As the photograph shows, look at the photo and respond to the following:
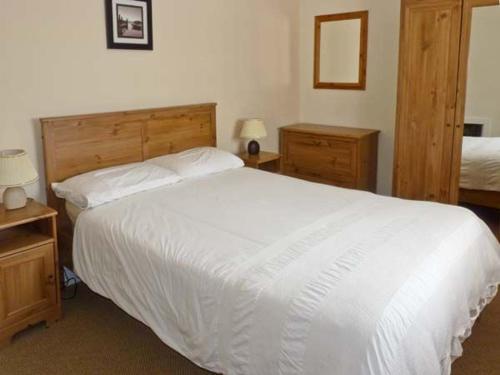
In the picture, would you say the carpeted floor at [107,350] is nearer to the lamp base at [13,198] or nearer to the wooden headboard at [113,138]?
the wooden headboard at [113,138]

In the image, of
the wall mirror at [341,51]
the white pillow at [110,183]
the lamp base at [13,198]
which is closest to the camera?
the lamp base at [13,198]

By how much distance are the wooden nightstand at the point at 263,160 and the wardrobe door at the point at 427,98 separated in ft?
3.35

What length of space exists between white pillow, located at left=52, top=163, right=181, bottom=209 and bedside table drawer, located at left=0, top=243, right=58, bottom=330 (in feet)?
1.07

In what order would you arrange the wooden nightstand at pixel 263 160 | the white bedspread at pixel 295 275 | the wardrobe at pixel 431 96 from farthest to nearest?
1. the wooden nightstand at pixel 263 160
2. the wardrobe at pixel 431 96
3. the white bedspread at pixel 295 275

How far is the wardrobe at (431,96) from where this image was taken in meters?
3.33

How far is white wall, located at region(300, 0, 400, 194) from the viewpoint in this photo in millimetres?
4012

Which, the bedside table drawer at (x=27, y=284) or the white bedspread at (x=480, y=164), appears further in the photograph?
the white bedspread at (x=480, y=164)

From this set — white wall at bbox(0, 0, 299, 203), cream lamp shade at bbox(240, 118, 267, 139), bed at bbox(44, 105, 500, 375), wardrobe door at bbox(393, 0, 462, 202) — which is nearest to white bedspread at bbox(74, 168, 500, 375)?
bed at bbox(44, 105, 500, 375)

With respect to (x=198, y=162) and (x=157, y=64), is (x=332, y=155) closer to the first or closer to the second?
(x=198, y=162)

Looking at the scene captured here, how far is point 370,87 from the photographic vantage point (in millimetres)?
4207

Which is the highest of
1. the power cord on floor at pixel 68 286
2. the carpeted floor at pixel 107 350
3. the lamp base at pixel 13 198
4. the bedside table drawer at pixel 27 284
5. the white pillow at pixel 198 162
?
the white pillow at pixel 198 162

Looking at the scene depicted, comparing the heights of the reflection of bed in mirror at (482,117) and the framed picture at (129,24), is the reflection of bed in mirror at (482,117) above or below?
below

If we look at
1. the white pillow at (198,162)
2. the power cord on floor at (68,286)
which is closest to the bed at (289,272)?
the white pillow at (198,162)

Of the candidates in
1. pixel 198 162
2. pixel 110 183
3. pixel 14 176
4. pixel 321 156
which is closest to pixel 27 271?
pixel 14 176
